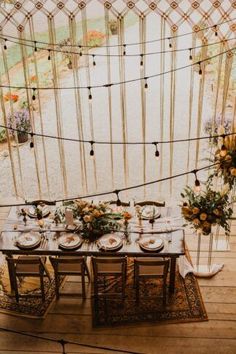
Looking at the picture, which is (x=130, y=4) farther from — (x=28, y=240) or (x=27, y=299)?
(x=27, y=299)

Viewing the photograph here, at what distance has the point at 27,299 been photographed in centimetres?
561

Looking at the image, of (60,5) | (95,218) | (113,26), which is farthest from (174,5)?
(95,218)

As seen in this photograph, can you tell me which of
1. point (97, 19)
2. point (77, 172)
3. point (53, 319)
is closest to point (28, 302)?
point (53, 319)

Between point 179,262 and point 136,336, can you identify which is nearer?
point 136,336

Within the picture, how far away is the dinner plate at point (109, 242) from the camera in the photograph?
210 inches

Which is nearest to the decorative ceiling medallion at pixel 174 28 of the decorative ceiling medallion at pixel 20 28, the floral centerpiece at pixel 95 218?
the decorative ceiling medallion at pixel 20 28

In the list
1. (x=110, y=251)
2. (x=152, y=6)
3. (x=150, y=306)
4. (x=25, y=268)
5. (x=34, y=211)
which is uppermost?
(x=152, y=6)

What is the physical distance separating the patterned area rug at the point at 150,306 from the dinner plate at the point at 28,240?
1.03m

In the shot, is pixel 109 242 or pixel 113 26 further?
pixel 113 26

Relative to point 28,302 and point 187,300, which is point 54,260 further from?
point 187,300

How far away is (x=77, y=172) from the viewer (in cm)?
848

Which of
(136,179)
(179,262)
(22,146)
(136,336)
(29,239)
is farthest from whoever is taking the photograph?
(22,146)

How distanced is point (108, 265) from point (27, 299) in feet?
3.77

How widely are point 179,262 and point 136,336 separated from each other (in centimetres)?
127
